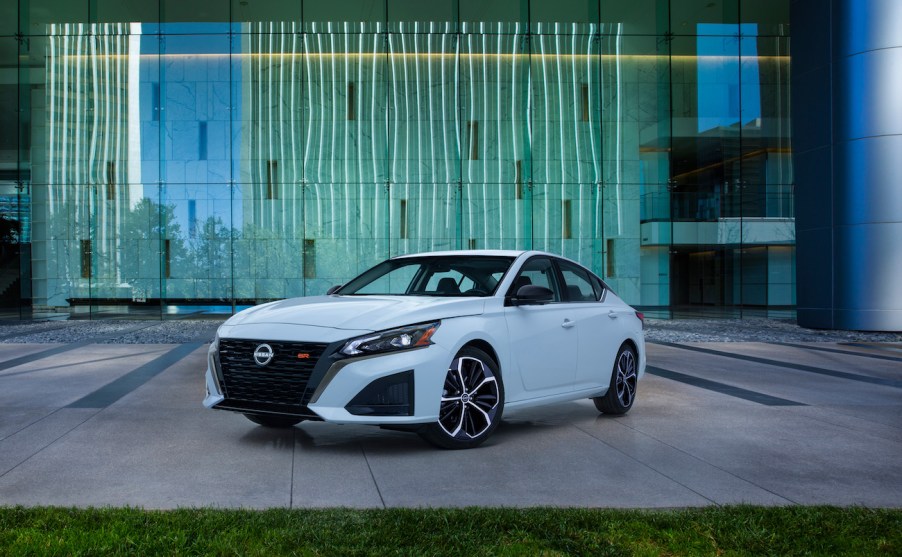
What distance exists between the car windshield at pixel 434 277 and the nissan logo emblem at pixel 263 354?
157 centimetres

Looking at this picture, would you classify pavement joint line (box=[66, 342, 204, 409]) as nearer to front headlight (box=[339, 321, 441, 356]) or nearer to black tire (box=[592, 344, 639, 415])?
front headlight (box=[339, 321, 441, 356])

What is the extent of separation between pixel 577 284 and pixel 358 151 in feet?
58.0

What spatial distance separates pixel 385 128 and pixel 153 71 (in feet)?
22.4

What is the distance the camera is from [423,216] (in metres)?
25.1

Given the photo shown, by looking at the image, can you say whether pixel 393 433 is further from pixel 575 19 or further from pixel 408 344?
pixel 575 19

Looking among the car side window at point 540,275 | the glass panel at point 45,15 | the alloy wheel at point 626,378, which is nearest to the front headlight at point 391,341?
the car side window at point 540,275

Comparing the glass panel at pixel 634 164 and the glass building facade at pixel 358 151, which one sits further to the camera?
the glass panel at pixel 634 164

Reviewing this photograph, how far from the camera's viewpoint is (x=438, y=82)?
25516mm

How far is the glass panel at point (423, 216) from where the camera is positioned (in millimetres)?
25031

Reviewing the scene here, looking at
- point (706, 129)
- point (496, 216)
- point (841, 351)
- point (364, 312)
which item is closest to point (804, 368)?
point (841, 351)

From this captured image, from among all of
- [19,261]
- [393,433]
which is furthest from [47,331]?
[393,433]

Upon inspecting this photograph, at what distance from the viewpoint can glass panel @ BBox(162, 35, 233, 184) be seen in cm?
2497

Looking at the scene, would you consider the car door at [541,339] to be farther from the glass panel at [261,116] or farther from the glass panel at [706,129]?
the glass panel at [706,129]

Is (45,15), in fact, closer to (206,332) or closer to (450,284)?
(206,332)
